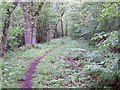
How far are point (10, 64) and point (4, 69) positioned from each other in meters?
1.42

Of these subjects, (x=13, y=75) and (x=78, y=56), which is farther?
(x=78, y=56)

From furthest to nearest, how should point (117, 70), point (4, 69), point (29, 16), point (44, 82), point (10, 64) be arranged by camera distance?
point (29, 16) → point (10, 64) → point (4, 69) → point (44, 82) → point (117, 70)

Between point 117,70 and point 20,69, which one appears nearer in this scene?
point 117,70

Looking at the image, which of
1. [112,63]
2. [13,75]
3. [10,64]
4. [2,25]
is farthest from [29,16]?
[112,63]

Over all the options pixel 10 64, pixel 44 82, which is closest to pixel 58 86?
pixel 44 82

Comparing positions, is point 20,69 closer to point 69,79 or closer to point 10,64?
point 10,64

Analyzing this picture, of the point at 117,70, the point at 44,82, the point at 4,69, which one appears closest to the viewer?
the point at 117,70

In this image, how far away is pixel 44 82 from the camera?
30.2 feet

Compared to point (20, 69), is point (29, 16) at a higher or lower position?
higher

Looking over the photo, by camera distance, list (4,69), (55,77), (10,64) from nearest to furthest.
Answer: (55,77) < (4,69) < (10,64)

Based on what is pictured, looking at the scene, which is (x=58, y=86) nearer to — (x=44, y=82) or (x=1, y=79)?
(x=44, y=82)

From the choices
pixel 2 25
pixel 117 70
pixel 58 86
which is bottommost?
pixel 58 86

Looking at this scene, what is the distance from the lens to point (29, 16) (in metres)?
23.2

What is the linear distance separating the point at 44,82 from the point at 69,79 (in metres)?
1.16
